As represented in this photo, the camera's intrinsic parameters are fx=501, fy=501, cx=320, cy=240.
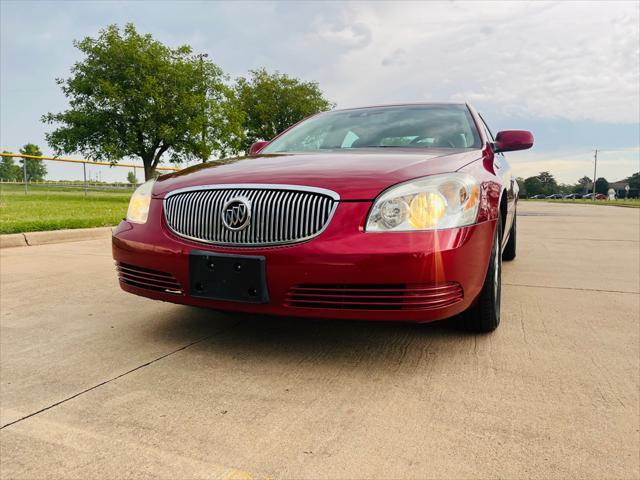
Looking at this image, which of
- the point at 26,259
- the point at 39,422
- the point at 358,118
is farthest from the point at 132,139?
the point at 39,422

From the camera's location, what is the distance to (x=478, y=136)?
122 inches

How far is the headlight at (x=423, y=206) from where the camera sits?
1.99 metres

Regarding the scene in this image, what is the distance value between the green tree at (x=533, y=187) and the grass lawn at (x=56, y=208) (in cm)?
12945

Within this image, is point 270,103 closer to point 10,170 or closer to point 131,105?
point 131,105

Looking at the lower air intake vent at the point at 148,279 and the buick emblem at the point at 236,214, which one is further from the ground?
the buick emblem at the point at 236,214

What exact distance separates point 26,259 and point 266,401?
4.36m

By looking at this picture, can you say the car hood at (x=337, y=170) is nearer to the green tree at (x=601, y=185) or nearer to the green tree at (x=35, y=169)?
the green tree at (x=35, y=169)

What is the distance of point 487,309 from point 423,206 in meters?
0.82

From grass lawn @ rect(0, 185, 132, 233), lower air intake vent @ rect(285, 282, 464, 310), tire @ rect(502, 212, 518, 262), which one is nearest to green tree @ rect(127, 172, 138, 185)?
Answer: grass lawn @ rect(0, 185, 132, 233)

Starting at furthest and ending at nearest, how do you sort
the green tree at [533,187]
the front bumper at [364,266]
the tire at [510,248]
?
the green tree at [533,187], the tire at [510,248], the front bumper at [364,266]

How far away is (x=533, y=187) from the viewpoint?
134 m

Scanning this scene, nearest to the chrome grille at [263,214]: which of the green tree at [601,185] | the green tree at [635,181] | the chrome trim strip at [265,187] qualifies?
the chrome trim strip at [265,187]

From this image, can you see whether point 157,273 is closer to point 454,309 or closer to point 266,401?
point 266,401

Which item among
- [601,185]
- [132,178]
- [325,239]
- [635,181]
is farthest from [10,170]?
[601,185]
